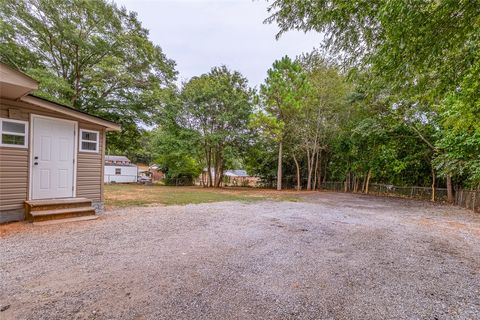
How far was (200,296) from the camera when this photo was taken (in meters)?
2.10

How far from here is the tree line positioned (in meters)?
2.89

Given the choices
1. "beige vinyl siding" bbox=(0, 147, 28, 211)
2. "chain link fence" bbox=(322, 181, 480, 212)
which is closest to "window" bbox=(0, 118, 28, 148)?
"beige vinyl siding" bbox=(0, 147, 28, 211)

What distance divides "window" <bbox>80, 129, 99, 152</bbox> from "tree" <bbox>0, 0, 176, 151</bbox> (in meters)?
5.09

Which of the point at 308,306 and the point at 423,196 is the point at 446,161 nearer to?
the point at 423,196

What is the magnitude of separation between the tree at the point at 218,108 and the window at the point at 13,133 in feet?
36.6

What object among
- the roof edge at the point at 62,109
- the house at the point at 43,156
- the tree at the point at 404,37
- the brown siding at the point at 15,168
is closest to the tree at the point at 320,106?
the tree at the point at 404,37

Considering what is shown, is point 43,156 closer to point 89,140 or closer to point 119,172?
point 89,140

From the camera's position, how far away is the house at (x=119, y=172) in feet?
74.9

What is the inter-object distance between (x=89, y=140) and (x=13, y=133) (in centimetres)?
143

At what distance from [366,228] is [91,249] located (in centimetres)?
535

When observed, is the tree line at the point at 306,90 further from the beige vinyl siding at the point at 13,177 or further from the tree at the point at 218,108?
the beige vinyl siding at the point at 13,177

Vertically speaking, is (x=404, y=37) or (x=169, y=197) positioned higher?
(x=404, y=37)

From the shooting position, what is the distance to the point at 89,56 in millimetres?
10977

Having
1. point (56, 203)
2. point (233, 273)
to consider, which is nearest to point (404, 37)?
point (233, 273)
